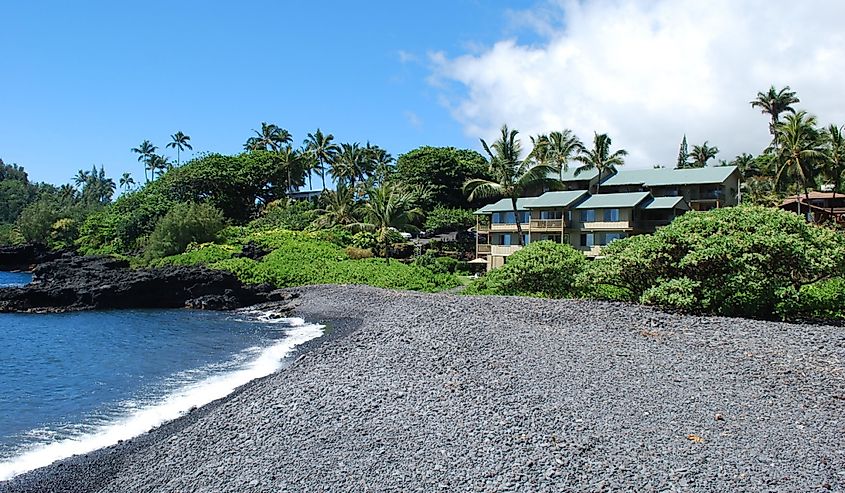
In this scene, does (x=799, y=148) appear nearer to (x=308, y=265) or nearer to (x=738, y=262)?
(x=738, y=262)

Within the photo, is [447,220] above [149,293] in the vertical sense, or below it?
above

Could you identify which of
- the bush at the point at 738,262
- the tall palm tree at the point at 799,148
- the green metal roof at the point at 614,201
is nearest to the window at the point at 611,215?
the green metal roof at the point at 614,201

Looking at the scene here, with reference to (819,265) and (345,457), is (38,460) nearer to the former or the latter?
(345,457)

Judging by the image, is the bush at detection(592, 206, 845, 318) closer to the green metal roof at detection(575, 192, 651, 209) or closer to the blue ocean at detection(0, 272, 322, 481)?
the blue ocean at detection(0, 272, 322, 481)

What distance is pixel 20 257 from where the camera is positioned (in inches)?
2741

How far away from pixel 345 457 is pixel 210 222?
4701cm

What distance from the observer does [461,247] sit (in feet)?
175

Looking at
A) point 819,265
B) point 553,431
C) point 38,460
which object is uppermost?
point 819,265

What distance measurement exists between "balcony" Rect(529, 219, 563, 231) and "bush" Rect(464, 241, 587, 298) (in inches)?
739

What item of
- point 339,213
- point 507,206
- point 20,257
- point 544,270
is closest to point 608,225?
point 507,206

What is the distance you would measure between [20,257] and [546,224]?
6209 centimetres

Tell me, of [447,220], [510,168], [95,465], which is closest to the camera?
[95,465]

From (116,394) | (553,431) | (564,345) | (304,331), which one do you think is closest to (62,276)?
(304,331)

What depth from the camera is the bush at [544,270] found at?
2431cm
